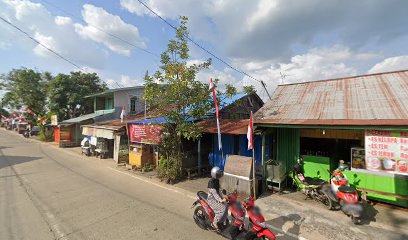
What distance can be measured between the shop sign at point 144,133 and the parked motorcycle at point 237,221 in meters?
A: 5.38

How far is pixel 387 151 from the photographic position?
5492mm

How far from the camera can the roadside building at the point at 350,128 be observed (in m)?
5.54

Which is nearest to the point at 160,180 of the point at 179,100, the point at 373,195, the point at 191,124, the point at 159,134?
the point at 159,134

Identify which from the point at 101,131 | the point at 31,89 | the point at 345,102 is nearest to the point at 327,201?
the point at 345,102

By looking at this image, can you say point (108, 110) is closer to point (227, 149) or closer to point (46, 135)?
point (46, 135)

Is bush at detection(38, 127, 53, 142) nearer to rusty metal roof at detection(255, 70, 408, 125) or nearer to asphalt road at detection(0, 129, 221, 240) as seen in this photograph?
asphalt road at detection(0, 129, 221, 240)

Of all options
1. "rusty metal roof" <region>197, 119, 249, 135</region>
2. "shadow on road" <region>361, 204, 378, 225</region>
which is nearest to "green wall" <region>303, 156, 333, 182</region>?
"shadow on road" <region>361, 204, 378, 225</region>

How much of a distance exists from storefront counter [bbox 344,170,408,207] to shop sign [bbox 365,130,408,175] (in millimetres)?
1287

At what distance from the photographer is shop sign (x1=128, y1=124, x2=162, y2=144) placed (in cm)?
1008

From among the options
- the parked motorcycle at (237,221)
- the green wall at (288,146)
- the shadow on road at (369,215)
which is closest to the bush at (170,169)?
the parked motorcycle at (237,221)

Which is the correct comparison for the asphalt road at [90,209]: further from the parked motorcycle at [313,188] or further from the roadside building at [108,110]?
the roadside building at [108,110]

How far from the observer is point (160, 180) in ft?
31.8

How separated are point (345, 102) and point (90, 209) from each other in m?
9.44

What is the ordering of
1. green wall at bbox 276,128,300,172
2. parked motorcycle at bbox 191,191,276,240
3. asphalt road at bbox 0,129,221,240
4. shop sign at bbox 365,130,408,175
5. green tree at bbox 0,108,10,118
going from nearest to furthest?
parked motorcycle at bbox 191,191,276,240 → asphalt road at bbox 0,129,221,240 → shop sign at bbox 365,130,408,175 → green wall at bbox 276,128,300,172 → green tree at bbox 0,108,10,118
